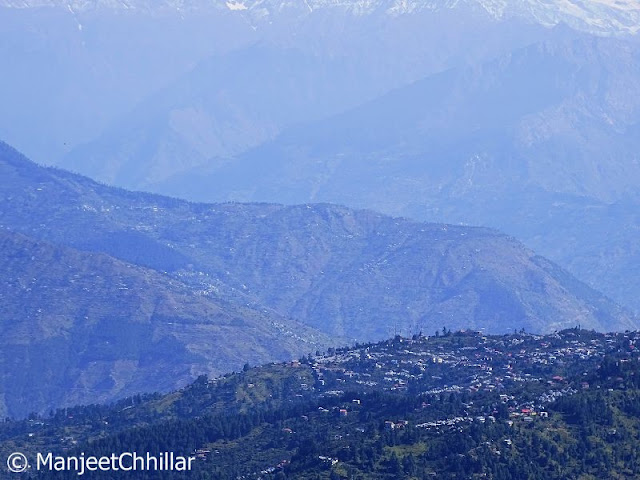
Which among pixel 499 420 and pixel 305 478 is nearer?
pixel 305 478

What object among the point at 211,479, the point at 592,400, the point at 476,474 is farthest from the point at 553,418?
the point at 211,479

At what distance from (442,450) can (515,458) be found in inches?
308

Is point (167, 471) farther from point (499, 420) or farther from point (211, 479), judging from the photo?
point (499, 420)

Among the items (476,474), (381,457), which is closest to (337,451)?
(381,457)

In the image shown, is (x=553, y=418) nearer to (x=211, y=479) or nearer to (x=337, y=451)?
(x=337, y=451)

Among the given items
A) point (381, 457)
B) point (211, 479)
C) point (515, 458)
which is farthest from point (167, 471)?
point (515, 458)

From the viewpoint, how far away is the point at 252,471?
194375 mm

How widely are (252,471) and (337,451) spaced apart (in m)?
9.20

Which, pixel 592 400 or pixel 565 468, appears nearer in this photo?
pixel 565 468

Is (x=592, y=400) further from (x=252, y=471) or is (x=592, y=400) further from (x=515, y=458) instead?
(x=252, y=471)

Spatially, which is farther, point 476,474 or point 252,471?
point 252,471

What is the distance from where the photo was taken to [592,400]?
19812 cm

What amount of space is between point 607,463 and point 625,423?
10.8 metres

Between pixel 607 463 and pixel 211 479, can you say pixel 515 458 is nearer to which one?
pixel 607 463
